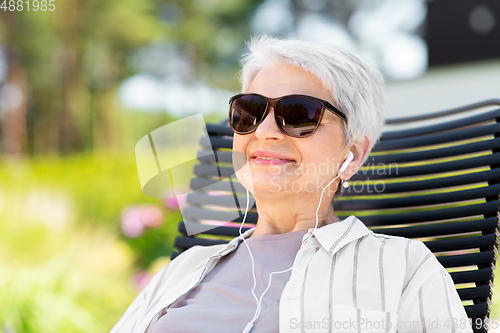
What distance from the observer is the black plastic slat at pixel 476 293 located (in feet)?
6.17

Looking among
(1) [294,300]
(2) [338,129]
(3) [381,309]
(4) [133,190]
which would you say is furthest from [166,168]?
(4) [133,190]

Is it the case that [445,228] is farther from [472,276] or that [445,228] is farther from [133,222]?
[133,222]

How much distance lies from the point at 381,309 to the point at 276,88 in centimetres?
97

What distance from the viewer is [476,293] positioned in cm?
189

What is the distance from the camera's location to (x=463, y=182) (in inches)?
83.7

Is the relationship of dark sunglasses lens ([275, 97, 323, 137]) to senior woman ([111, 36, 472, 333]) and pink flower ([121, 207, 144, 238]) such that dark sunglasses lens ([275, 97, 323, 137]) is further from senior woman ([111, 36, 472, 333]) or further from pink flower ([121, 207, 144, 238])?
pink flower ([121, 207, 144, 238])

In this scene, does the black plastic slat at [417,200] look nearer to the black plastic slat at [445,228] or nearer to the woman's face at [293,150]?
the black plastic slat at [445,228]

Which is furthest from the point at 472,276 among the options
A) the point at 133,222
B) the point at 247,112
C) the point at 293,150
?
the point at 133,222

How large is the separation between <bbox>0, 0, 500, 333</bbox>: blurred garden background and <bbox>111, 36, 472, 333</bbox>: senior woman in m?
0.24

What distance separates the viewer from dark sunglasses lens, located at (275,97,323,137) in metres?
1.81

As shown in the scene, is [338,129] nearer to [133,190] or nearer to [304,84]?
[304,84]

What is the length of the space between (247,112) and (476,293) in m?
1.24

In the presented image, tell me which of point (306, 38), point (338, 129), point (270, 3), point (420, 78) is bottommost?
point (338, 129)

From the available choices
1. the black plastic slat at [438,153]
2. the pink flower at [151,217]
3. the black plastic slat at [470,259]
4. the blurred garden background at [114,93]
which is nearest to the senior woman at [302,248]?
the blurred garden background at [114,93]
